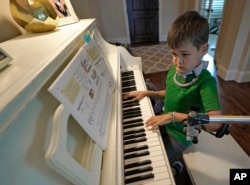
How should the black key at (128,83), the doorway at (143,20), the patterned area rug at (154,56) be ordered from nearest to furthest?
the black key at (128,83) < the patterned area rug at (154,56) < the doorway at (143,20)

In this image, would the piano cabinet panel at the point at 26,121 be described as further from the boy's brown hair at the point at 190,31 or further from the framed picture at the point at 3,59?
the boy's brown hair at the point at 190,31

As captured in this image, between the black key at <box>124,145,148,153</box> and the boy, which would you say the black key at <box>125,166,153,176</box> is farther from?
the boy

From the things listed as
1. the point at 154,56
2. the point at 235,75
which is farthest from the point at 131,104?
the point at 154,56

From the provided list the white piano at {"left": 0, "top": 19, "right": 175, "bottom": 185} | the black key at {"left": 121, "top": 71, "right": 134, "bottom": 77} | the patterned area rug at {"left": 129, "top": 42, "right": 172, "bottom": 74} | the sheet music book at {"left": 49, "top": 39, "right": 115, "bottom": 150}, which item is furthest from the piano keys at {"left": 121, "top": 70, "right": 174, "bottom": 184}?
the patterned area rug at {"left": 129, "top": 42, "right": 172, "bottom": 74}

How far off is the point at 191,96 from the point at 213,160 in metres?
0.37

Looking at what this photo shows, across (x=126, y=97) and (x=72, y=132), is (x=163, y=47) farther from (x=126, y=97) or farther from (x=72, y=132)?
(x=72, y=132)

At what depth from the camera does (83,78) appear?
0.69m

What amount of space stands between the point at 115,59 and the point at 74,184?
1161 mm

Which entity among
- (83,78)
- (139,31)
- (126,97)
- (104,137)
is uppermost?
(83,78)

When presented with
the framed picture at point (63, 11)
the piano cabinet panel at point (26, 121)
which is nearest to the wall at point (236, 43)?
the framed picture at point (63, 11)

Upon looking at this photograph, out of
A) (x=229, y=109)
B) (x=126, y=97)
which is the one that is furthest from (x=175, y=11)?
(x=126, y=97)

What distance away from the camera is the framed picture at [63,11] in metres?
1.03

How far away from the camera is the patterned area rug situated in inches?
125

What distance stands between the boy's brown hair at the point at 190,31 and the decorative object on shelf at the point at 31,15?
693mm
